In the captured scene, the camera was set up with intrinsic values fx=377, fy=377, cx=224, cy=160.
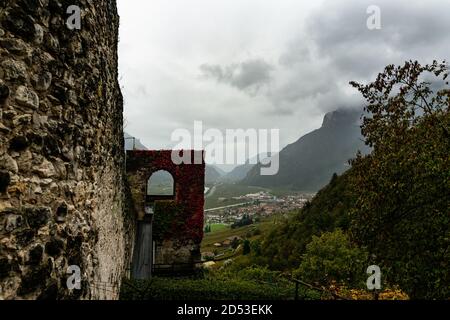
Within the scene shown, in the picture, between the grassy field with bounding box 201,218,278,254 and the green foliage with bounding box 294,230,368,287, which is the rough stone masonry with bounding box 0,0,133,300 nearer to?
the green foliage with bounding box 294,230,368,287

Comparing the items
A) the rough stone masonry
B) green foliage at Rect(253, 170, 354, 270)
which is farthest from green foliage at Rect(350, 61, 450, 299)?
green foliage at Rect(253, 170, 354, 270)

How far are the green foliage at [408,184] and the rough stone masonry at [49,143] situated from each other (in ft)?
26.6

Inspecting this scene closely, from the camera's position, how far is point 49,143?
330 cm

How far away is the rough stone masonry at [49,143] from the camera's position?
272 cm

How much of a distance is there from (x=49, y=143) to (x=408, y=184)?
31.7 ft

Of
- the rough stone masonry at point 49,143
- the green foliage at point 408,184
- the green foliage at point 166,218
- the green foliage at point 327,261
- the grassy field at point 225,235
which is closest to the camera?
the rough stone masonry at point 49,143

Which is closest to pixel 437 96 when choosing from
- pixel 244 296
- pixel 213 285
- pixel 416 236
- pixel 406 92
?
pixel 406 92

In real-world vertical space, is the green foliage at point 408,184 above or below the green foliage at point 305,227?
above

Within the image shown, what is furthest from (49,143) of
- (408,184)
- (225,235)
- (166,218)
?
(225,235)

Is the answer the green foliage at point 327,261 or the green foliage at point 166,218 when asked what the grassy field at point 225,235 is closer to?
the green foliage at point 327,261

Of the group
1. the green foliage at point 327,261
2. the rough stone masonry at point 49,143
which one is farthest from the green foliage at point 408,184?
the green foliage at point 327,261

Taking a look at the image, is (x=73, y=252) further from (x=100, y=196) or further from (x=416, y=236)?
(x=416, y=236)

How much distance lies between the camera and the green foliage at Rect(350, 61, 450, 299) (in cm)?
990

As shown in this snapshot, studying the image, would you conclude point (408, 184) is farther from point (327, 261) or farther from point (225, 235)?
point (225, 235)
